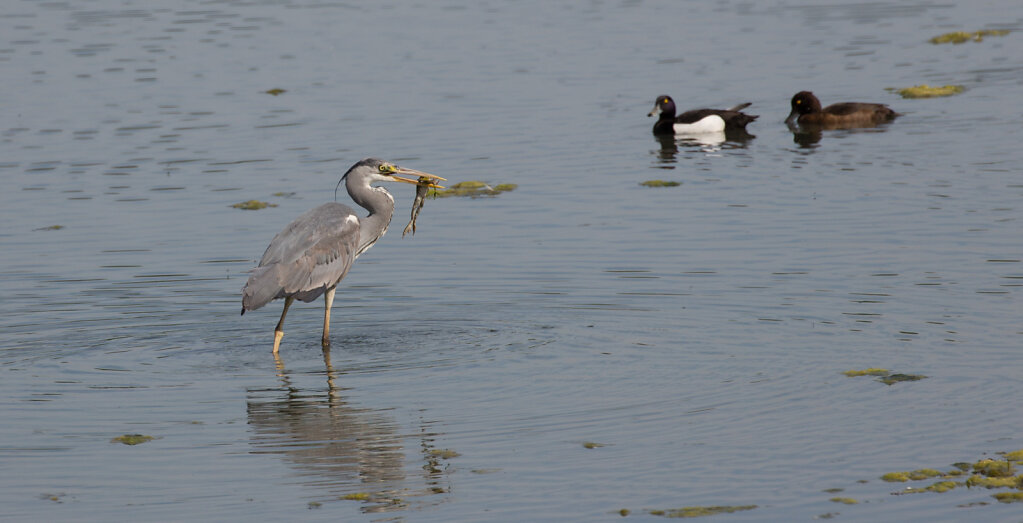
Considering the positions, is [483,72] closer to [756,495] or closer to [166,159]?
[166,159]

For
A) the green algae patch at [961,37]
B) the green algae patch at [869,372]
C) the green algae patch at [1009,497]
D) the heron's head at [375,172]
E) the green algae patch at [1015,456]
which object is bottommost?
the green algae patch at [869,372]

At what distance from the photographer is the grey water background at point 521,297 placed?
9.78 metres

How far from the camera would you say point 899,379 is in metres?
11.6

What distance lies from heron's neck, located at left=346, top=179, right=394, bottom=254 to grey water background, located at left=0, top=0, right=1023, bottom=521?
0.89m

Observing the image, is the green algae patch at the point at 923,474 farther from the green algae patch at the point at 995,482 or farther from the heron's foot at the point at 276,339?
the heron's foot at the point at 276,339

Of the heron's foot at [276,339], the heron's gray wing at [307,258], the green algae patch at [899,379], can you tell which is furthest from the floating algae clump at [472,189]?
the green algae patch at [899,379]

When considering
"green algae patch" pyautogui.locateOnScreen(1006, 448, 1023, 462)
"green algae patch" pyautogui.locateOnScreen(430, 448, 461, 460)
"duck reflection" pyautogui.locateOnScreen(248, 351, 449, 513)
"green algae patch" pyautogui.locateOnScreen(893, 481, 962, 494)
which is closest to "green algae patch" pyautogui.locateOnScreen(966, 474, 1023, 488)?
"green algae patch" pyautogui.locateOnScreen(893, 481, 962, 494)

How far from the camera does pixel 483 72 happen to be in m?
30.9

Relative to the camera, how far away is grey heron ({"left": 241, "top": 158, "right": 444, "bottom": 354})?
43.9ft

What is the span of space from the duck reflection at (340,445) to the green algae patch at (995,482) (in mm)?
3363

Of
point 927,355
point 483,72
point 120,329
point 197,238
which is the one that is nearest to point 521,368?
point 927,355

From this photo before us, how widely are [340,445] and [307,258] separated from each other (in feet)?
11.0

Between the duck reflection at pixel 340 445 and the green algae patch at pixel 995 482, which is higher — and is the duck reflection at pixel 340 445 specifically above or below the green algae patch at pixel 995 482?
below

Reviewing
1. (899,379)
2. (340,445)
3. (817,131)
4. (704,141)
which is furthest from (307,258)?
(817,131)
